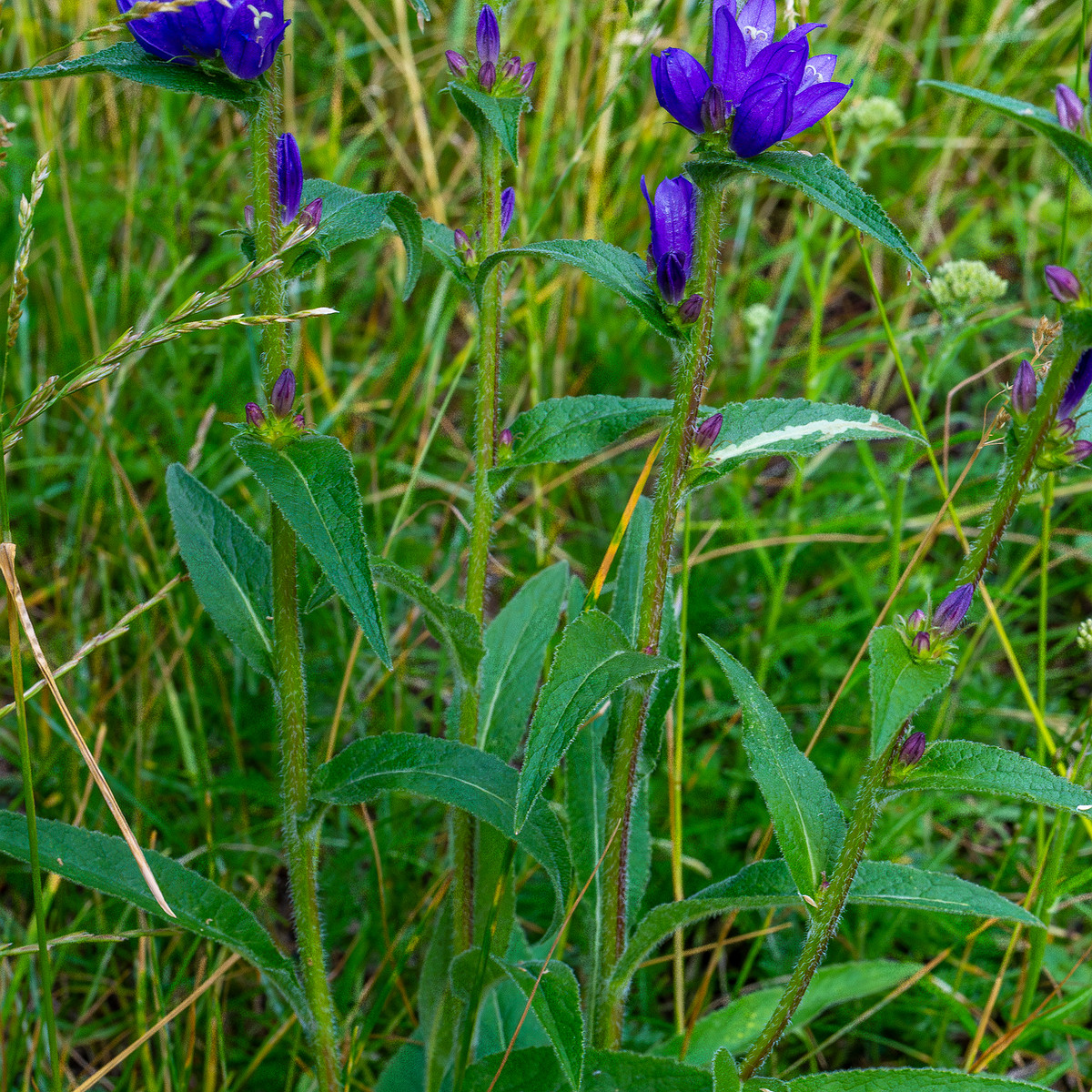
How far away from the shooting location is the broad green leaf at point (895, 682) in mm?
1367

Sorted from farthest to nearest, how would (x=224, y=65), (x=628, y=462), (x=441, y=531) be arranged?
(x=628, y=462), (x=441, y=531), (x=224, y=65)

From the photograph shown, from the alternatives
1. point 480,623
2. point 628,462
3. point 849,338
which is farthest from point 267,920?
point 849,338

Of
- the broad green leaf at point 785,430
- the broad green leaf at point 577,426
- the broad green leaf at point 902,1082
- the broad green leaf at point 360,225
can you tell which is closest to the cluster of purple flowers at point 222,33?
the broad green leaf at point 360,225

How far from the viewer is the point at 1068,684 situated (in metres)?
2.97

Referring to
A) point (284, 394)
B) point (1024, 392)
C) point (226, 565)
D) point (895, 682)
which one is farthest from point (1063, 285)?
point (226, 565)

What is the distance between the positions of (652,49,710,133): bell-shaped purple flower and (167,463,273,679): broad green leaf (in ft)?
3.39

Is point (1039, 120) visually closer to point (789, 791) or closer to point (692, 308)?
point (692, 308)

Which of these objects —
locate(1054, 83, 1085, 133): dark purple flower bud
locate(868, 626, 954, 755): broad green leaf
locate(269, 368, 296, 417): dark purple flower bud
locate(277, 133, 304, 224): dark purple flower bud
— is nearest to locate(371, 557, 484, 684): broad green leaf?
locate(269, 368, 296, 417): dark purple flower bud

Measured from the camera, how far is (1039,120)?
3.92 ft

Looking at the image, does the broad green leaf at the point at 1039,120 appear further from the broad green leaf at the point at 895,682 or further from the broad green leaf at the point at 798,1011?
the broad green leaf at the point at 798,1011

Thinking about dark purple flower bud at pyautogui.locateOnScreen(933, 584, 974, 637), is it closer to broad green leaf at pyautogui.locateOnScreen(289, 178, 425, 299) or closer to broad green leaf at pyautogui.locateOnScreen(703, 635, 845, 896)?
broad green leaf at pyautogui.locateOnScreen(703, 635, 845, 896)

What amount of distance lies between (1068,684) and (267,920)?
220cm

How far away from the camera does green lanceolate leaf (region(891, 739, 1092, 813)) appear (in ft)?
4.57

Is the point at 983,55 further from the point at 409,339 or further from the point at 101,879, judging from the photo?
the point at 101,879
